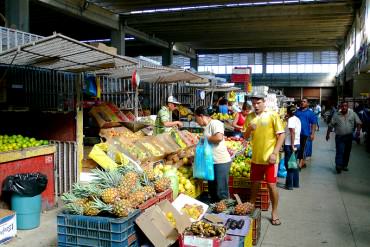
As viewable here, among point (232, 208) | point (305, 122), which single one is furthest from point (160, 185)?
point (305, 122)

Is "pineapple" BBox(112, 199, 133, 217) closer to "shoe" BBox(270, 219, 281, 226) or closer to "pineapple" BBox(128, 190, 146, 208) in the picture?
"pineapple" BBox(128, 190, 146, 208)

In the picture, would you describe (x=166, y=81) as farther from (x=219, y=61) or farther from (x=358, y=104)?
(x=219, y=61)

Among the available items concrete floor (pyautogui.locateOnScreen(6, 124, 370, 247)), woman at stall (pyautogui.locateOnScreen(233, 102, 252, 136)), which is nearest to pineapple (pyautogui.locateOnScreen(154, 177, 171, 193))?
concrete floor (pyautogui.locateOnScreen(6, 124, 370, 247))

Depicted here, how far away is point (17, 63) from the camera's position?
5453 millimetres

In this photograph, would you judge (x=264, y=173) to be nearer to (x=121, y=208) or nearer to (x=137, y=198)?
(x=137, y=198)

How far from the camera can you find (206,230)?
371 centimetres

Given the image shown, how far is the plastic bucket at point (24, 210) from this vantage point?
4953mm

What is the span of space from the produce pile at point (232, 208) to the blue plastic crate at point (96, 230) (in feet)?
4.45

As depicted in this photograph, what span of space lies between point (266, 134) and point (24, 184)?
3.30m

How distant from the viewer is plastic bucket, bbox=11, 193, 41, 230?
16.3ft

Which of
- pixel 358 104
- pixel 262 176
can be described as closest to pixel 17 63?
pixel 262 176

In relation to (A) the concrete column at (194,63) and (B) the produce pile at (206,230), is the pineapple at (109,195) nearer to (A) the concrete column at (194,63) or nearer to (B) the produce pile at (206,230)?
(B) the produce pile at (206,230)

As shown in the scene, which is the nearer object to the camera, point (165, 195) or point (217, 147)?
point (165, 195)

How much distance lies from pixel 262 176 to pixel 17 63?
387 centimetres
